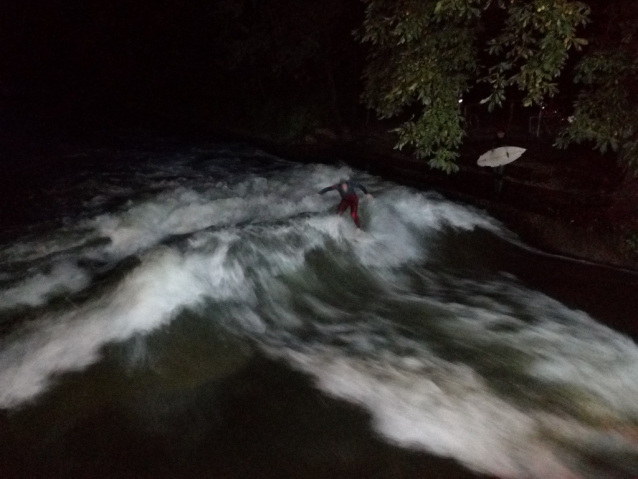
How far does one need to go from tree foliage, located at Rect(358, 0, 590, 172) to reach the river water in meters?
2.84

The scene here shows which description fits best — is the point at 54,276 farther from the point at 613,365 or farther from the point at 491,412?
the point at 613,365

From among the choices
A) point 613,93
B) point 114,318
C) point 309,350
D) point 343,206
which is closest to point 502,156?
point 613,93

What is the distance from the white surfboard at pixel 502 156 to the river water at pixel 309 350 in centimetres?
122

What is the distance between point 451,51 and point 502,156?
4.55 m

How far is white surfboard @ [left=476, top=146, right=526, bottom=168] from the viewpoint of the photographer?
11081 mm

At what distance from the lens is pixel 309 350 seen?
6988 millimetres

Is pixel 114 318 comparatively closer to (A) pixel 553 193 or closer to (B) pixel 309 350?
(B) pixel 309 350

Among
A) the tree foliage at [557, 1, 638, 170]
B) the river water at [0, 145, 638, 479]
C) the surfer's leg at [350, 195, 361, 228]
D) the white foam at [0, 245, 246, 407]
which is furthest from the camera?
the surfer's leg at [350, 195, 361, 228]

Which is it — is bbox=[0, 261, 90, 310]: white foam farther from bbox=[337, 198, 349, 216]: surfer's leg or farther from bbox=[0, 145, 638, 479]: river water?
bbox=[337, 198, 349, 216]: surfer's leg

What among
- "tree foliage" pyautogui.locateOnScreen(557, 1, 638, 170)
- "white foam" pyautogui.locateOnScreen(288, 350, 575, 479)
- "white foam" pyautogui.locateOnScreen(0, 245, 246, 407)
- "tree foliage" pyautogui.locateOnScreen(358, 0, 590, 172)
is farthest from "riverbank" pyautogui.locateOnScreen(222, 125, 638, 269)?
"white foam" pyautogui.locateOnScreen(0, 245, 246, 407)

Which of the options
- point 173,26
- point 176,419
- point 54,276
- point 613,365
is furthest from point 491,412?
point 173,26

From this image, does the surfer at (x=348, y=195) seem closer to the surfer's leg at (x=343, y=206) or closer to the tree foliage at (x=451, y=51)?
the surfer's leg at (x=343, y=206)

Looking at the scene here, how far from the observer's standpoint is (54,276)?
839cm

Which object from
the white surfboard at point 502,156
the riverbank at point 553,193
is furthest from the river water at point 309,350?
the white surfboard at point 502,156
